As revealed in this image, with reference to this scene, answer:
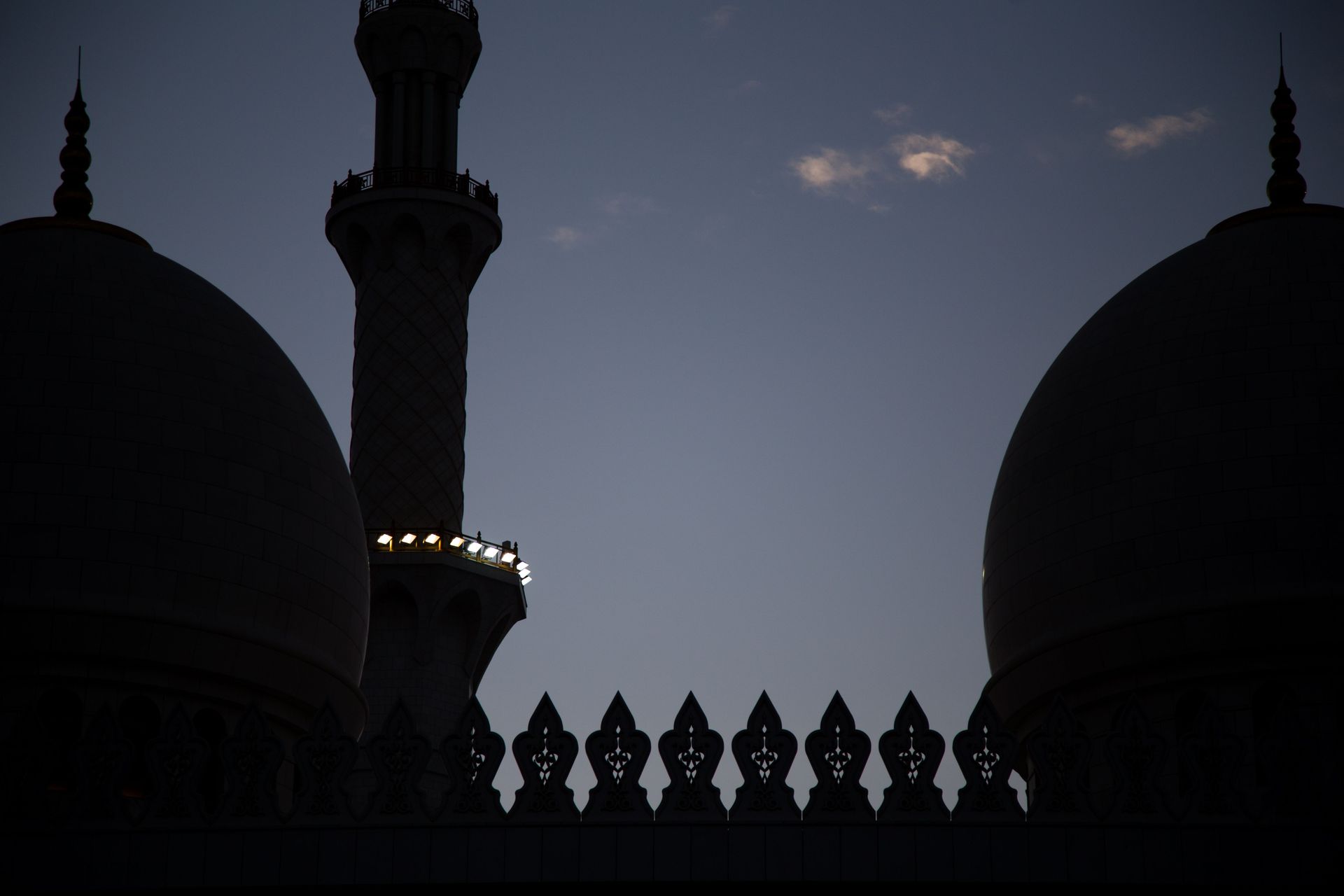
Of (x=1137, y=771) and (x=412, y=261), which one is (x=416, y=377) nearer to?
(x=412, y=261)

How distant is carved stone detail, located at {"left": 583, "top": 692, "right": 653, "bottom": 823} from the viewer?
1670 centimetres

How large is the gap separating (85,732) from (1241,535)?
12.6 metres

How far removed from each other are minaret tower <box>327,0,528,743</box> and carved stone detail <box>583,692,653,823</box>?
22.2 metres

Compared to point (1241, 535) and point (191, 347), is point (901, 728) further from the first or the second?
point (191, 347)

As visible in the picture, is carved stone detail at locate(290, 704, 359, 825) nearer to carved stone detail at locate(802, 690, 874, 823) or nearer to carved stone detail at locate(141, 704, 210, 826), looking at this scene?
carved stone detail at locate(141, 704, 210, 826)

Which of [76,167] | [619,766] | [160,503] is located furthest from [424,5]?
[619,766]

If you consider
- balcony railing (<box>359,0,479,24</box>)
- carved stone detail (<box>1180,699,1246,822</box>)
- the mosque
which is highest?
balcony railing (<box>359,0,479,24</box>)

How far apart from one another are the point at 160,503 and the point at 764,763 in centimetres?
822

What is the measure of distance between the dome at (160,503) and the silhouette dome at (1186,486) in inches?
337

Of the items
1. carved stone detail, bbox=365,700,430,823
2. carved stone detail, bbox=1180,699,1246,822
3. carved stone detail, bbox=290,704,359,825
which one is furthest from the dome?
carved stone detail, bbox=1180,699,1246,822

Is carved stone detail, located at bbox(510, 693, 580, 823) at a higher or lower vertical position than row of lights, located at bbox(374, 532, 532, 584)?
lower

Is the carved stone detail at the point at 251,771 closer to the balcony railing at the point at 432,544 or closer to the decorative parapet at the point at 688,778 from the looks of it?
the decorative parapet at the point at 688,778

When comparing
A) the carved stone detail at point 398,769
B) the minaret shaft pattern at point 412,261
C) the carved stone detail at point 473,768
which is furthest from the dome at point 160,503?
the minaret shaft pattern at point 412,261

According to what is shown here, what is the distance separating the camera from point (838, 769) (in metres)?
16.9
